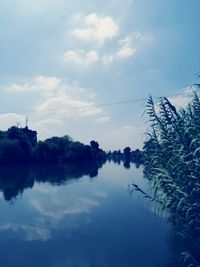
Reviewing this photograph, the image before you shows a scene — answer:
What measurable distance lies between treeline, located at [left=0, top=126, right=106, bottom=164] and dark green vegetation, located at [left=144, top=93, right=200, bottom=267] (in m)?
64.8

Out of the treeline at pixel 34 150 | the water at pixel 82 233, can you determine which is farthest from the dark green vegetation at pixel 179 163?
the treeline at pixel 34 150

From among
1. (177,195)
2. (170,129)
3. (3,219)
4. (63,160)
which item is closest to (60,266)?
(177,195)

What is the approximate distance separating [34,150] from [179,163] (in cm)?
7657

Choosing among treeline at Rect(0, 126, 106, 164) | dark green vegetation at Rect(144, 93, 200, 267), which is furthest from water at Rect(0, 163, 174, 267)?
treeline at Rect(0, 126, 106, 164)

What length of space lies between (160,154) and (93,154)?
10035 cm

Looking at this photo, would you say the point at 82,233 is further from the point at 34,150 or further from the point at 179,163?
the point at 34,150

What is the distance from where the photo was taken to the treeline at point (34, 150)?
243ft

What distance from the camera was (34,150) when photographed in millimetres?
84188

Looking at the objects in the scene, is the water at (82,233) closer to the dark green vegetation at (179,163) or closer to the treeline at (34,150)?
the dark green vegetation at (179,163)

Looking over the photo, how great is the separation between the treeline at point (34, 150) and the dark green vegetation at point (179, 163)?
2553 inches

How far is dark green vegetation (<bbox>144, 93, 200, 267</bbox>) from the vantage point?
9.58 meters

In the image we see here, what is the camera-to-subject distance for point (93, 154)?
366 ft

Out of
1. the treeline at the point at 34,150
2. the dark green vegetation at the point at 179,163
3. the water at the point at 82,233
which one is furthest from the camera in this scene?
the treeline at the point at 34,150

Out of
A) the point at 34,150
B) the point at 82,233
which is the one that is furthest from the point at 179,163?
the point at 34,150
